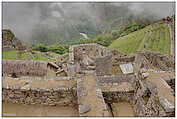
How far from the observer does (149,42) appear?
4550 centimetres

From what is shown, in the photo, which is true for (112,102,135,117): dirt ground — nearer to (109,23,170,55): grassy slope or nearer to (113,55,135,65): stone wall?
(113,55,135,65): stone wall

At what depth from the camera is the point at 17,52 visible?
12.4 m

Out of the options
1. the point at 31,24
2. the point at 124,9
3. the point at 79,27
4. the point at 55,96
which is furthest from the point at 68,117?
the point at 124,9

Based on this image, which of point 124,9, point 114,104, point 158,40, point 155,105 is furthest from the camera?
point 124,9

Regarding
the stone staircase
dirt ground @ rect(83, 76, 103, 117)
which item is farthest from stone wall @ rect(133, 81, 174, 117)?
dirt ground @ rect(83, 76, 103, 117)

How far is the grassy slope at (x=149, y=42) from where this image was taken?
41.5 metres

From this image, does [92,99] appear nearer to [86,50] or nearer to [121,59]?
[86,50]

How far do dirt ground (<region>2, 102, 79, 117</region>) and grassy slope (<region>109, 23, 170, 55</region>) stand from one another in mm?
36422

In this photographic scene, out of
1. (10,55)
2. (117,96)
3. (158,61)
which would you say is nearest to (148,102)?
(117,96)

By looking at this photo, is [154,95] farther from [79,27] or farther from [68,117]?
[79,27]

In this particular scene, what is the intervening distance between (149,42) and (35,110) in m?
45.3

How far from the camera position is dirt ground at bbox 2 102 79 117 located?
5102 mm

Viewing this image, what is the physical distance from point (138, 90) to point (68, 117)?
2596mm

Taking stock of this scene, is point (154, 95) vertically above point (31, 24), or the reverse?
point (31, 24)
